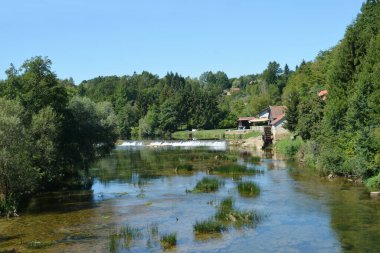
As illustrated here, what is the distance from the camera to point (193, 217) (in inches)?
1204

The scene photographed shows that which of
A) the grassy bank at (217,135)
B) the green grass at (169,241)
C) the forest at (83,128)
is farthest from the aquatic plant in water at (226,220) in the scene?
the grassy bank at (217,135)

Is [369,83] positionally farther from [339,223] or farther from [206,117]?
[206,117]

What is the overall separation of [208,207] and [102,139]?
20409 mm

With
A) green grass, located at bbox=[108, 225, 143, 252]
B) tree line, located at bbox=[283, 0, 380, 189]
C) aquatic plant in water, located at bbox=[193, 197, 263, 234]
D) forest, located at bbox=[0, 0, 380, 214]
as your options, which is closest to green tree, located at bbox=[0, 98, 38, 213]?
forest, located at bbox=[0, 0, 380, 214]

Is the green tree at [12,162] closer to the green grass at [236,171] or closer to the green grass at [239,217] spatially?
the green grass at [239,217]

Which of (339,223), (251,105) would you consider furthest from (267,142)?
(339,223)

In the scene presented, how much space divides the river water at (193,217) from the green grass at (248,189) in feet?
2.08

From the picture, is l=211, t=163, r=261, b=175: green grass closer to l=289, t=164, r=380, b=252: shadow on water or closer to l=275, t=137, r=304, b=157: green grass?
l=289, t=164, r=380, b=252: shadow on water

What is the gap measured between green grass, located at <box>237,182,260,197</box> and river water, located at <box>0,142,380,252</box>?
633 millimetres

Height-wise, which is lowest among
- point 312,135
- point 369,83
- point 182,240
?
point 182,240

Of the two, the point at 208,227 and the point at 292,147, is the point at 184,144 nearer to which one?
the point at 292,147

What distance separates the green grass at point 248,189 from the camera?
125 feet

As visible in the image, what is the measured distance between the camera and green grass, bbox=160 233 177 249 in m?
24.0

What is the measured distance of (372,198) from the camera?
111ft
